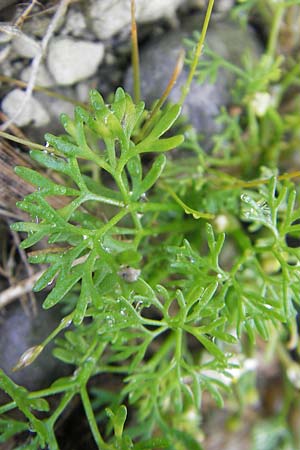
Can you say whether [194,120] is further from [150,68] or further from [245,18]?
[245,18]

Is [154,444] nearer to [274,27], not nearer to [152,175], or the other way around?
[152,175]

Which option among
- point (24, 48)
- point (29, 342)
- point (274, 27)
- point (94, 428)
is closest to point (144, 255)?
point (29, 342)

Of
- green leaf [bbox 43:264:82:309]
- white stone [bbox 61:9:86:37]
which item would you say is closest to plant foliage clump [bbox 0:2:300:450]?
green leaf [bbox 43:264:82:309]

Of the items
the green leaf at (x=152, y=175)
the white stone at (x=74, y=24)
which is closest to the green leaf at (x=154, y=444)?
the green leaf at (x=152, y=175)

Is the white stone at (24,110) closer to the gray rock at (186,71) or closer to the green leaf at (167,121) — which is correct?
the gray rock at (186,71)

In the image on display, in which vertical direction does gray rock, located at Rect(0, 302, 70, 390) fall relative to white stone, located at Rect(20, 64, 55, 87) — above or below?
below

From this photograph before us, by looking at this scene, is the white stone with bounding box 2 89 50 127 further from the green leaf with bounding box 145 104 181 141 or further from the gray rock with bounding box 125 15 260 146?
the green leaf with bounding box 145 104 181 141
